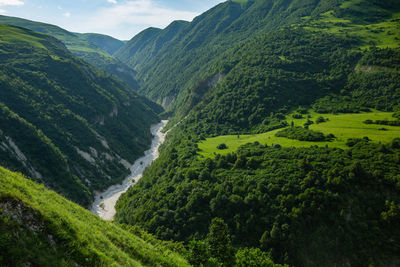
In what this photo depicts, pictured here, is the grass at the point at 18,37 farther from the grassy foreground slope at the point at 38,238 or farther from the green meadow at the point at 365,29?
the green meadow at the point at 365,29

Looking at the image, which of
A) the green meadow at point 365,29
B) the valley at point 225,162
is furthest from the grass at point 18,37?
the green meadow at point 365,29

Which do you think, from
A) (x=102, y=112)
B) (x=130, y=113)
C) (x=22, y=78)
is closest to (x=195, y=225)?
(x=102, y=112)

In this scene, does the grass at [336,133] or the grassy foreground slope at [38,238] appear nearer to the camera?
the grassy foreground slope at [38,238]

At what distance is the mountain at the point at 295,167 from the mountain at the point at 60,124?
2577cm

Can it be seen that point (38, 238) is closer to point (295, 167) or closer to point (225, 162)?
point (295, 167)

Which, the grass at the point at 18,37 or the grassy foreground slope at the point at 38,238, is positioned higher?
the grass at the point at 18,37

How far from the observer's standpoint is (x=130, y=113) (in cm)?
17175

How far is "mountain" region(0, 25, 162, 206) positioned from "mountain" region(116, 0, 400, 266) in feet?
84.5

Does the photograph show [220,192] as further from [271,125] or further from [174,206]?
[271,125]

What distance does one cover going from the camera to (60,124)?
108m

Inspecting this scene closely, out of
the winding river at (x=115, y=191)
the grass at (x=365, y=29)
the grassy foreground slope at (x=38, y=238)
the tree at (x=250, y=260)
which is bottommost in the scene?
the winding river at (x=115, y=191)

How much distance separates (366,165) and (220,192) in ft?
115

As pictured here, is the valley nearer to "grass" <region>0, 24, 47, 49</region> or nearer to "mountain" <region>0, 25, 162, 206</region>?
"mountain" <region>0, 25, 162, 206</region>

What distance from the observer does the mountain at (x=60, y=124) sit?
78875mm
